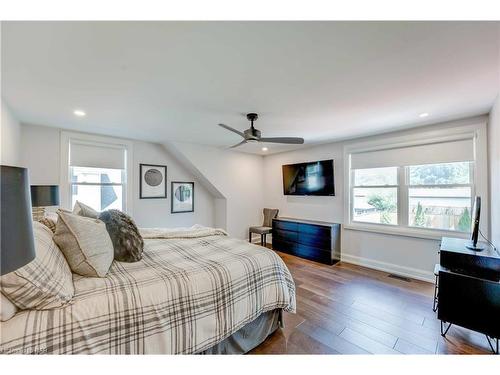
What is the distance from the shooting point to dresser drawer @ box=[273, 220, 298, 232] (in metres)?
4.68

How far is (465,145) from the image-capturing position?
302 cm

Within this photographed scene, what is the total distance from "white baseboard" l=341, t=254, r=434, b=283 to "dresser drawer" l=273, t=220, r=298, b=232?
106cm

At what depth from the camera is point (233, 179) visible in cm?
525

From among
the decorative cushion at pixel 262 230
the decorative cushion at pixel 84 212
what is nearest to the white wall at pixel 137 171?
the decorative cushion at pixel 262 230

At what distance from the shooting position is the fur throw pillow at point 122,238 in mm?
1803

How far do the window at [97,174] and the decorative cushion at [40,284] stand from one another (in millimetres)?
2886

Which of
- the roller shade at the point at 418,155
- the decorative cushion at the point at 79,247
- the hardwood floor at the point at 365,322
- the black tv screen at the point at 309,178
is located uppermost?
the roller shade at the point at 418,155

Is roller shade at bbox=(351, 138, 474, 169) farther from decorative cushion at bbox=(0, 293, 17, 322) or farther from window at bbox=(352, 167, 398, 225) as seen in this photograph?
decorative cushion at bbox=(0, 293, 17, 322)

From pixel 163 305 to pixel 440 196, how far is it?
391cm

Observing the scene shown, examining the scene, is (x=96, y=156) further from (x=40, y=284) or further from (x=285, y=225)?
(x=285, y=225)

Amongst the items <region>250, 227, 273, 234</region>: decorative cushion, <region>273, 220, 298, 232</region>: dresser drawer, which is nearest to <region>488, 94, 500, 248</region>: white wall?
<region>273, 220, 298, 232</region>: dresser drawer

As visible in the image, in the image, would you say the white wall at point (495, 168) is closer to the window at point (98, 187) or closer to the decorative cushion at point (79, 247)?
the decorative cushion at point (79, 247)

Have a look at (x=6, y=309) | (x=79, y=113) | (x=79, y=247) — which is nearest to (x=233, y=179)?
(x=79, y=113)
